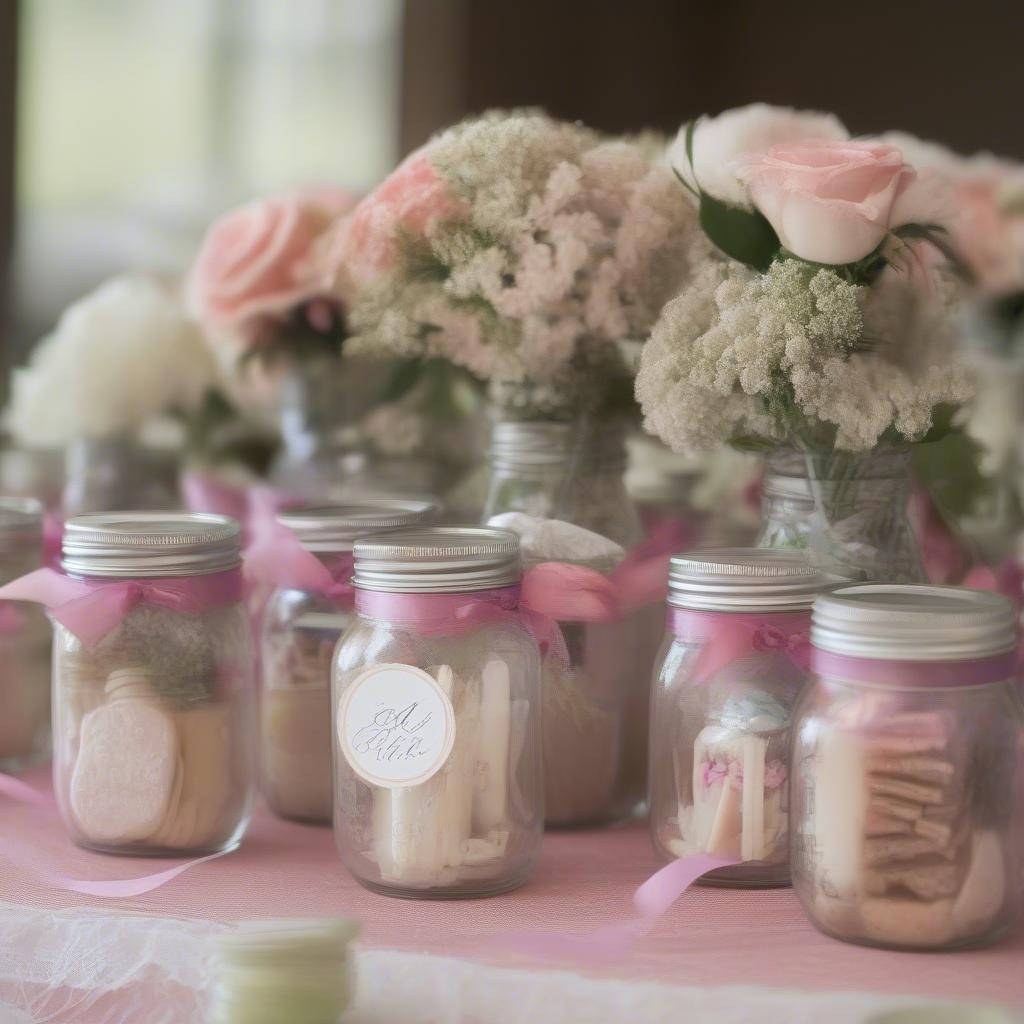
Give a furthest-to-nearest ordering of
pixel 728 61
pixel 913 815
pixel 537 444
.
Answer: pixel 728 61 < pixel 537 444 < pixel 913 815

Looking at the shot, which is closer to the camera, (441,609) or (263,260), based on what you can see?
(441,609)

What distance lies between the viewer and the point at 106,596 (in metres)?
0.94

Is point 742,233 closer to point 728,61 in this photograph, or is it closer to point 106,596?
point 106,596

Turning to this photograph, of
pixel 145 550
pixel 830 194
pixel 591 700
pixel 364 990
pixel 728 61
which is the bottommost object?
pixel 364 990

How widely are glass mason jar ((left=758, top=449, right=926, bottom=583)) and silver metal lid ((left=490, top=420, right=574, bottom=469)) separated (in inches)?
7.1

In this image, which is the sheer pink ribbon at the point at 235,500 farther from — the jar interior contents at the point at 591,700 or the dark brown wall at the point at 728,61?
the dark brown wall at the point at 728,61

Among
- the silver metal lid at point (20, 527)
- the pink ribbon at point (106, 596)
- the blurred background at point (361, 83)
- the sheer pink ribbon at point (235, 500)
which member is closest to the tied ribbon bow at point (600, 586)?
the pink ribbon at point (106, 596)

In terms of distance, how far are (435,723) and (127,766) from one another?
9.4 inches

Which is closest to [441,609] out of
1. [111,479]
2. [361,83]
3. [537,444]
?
[537,444]

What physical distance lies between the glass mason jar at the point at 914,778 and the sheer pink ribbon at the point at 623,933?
0.28 ft

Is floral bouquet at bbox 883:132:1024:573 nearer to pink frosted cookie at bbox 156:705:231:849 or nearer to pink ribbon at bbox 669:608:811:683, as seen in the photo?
pink ribbon at bbox 669:608:811:683

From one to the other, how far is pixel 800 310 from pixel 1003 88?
2623 mm

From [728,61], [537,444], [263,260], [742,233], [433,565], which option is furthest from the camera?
[728,61]

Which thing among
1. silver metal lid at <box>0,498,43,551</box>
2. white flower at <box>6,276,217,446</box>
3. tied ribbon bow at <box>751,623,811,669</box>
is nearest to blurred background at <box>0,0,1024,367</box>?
white flower at <box>6,276,217,446</box>
